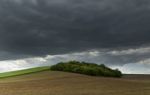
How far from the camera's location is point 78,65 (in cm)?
7956

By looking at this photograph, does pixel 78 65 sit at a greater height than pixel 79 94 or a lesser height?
greater

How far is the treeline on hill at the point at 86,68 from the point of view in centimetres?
7381

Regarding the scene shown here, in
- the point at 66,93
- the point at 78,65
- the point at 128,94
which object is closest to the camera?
the point at 128,94

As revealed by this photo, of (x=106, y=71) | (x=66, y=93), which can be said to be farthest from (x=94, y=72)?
(x=66, y=93)

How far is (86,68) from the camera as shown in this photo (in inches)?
2977

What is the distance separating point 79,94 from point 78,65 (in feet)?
140

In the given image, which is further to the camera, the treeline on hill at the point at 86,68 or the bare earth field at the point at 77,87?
the treeline on hill at the point at 86,68

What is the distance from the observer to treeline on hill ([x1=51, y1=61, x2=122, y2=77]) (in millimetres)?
73812

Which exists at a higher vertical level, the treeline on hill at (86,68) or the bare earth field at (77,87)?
the treeline on hill at (86,68)

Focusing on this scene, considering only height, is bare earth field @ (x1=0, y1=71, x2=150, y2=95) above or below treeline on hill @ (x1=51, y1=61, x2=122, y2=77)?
below

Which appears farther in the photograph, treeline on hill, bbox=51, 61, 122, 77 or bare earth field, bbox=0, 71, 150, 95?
treeline on hill, bbox=51, 61, 122, 77

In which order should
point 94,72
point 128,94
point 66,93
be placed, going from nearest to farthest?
point 128,94
point 66,93
point 94,72

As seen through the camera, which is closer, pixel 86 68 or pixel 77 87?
pixel 77 87

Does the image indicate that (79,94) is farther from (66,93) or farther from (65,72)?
(65,72)
